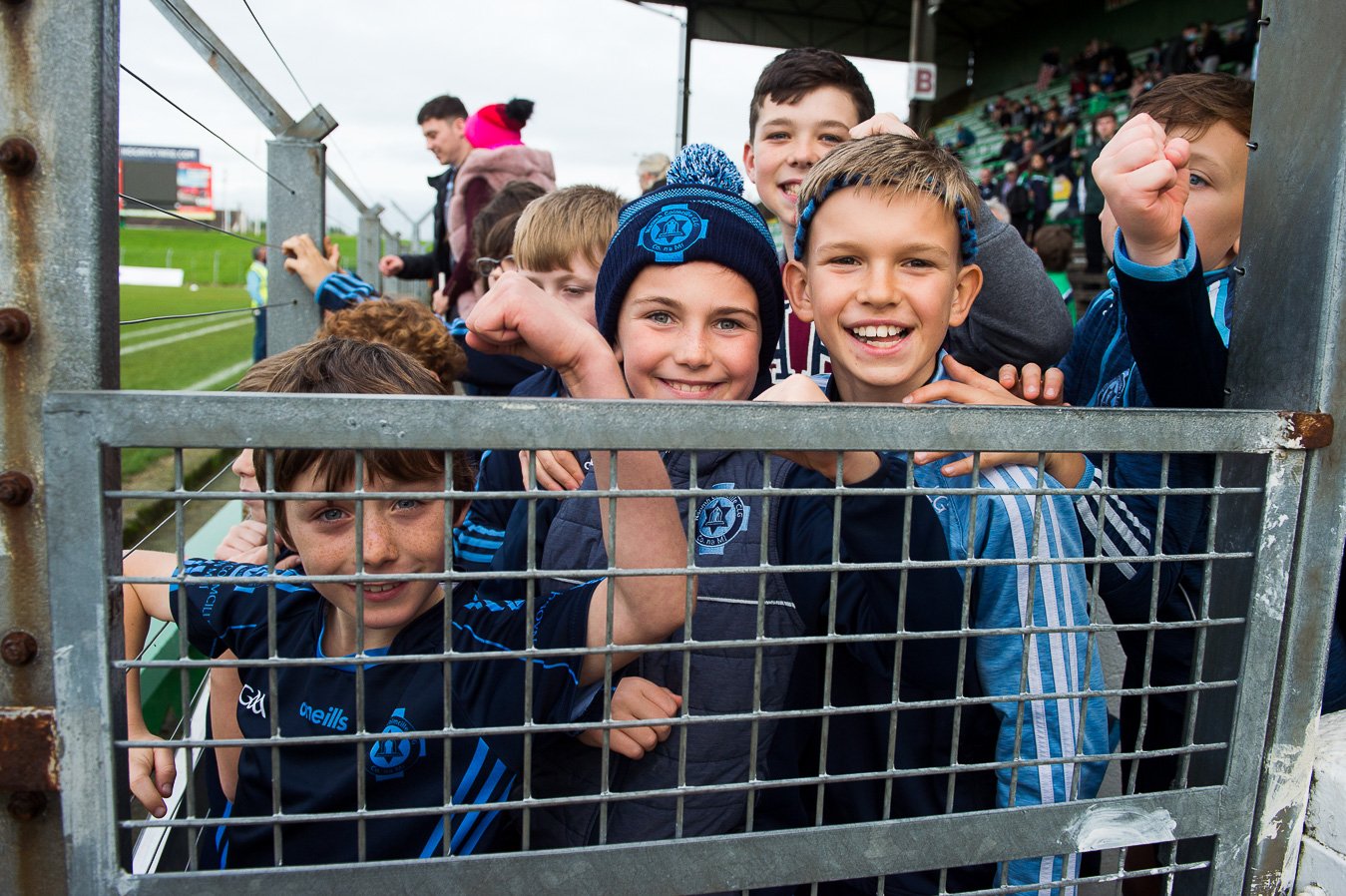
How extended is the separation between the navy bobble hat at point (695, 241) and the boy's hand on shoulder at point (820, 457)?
1.82ft

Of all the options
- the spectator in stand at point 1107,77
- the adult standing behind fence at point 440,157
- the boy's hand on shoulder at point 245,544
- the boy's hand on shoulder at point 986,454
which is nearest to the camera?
the boy's hand on shoulder at point 986,454

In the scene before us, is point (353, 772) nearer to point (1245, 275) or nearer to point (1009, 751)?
point (1009, 751)

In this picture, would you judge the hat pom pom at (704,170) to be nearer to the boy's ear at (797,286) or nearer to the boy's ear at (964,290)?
the boy's ear at (797,286)

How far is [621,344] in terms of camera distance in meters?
1.75

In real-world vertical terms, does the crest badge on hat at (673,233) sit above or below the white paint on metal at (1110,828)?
above

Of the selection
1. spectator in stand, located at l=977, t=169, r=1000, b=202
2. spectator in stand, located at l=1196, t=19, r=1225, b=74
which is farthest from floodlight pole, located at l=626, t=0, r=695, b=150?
spectator in stand, located at l=1196, t=19, r=1225, b=74

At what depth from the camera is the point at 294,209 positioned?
127 inches

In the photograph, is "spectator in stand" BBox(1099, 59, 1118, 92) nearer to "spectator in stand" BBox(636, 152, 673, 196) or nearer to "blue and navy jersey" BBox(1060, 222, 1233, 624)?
"spectator in stand" BBox(636, 152, 673, 196)

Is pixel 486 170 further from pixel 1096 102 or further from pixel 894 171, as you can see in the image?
pixel 1096 102

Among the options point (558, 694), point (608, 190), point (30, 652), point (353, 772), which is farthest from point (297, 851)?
point (608, 190)

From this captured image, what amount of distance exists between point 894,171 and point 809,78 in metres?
1.15

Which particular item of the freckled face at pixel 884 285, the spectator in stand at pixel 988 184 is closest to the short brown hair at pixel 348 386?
the freckled face at pixel 884 285

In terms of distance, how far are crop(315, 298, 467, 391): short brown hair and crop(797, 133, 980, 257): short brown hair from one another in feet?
3.87

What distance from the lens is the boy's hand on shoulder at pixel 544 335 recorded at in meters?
1.21
